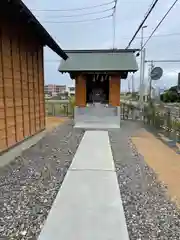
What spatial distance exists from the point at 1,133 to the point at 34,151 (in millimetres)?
1068

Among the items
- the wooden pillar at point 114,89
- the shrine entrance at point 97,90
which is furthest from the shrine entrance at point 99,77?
the shrine entrance at point 97,90

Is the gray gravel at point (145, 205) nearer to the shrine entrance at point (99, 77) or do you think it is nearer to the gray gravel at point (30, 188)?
the gray gravel at point (30, 188)

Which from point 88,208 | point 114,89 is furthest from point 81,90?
point 88,208

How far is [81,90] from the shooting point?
1189 centimetres

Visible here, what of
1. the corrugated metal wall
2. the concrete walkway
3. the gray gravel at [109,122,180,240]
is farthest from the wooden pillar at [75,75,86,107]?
the concrete walkway

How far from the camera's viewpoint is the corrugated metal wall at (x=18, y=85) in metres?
5.67

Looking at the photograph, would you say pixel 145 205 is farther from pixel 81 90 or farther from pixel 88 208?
pixel 81 90

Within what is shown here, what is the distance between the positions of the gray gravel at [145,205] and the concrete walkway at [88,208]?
0.17 meters

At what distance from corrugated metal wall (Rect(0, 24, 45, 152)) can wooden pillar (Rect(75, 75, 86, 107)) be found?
3.02 m

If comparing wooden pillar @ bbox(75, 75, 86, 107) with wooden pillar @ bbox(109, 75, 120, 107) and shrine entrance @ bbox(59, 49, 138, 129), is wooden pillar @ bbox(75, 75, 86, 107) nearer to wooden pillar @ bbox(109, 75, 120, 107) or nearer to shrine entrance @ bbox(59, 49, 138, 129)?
shrine entrance @ bbox(59, 49, 138, 129)

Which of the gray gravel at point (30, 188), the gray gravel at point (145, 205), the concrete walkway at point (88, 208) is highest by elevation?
the concrete walkway at point (88, 208)

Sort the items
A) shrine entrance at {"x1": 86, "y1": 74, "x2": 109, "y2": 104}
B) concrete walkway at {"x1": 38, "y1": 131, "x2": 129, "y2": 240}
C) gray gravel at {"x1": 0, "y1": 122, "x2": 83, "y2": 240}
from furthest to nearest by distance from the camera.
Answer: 1. shrine entrance at {"x1": 86, "y1": 74, "x2": 109, "y2": 104}
2. gray gravel at {"x1": 0, "y1": 122, "x2": 83, "y2": 240}
3. concrete walkway at {"x1": 38, "y1": 131, "x2": 129, "y2": 240}

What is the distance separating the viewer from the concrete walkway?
95.4 inches

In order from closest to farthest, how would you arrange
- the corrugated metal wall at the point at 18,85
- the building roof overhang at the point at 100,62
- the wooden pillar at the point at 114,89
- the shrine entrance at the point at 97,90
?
1. the corrugated metal wall at the point at 18,85
2. the building roof overhang at the point at 100,62
3. the wooden pillar at the point at 114,89
4. the shrine entrance at the point at 97,90
